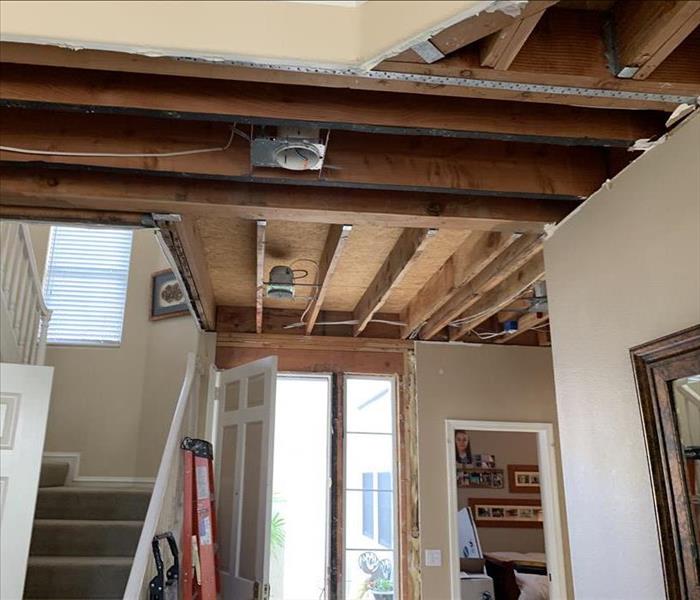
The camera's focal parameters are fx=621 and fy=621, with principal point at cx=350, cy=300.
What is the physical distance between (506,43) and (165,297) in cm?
442

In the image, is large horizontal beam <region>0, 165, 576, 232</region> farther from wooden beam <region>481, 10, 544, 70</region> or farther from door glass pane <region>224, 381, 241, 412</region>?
door glass pane <region>224, 381, 241, 412</region>

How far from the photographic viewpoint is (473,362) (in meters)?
4.94

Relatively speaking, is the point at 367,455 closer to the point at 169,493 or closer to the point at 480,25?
the point at 169,493

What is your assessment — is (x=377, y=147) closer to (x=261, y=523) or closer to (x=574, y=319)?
(x=574, y=319)

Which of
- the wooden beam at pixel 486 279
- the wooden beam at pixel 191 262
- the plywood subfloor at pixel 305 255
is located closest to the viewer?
the wooden beam at pixel 191 262

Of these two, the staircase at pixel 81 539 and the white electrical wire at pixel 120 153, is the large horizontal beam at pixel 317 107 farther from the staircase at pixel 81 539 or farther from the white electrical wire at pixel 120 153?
the staircase at pixel 81 539

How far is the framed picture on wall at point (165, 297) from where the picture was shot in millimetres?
5289

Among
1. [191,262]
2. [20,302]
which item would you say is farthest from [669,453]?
[20,302]

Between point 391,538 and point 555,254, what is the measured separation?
289 cm

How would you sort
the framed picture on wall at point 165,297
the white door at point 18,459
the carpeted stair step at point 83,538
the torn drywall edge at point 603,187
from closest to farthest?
the torn drywall edge at point 603,187 → the white door at point 18,459 → the carpeted stair step at point 83,538 → the framed picture on wall at point 165,297

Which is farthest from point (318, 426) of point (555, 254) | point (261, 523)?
point (555, 254)

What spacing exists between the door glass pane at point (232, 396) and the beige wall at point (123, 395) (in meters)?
0.84

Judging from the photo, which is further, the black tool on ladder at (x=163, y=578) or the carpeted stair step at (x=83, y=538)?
the carpeted stair step at (x=83, y=538)

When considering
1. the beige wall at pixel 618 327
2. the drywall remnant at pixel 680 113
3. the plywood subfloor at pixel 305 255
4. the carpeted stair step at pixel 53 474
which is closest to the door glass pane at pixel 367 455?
the plywood subfloor at pixel 305 255
